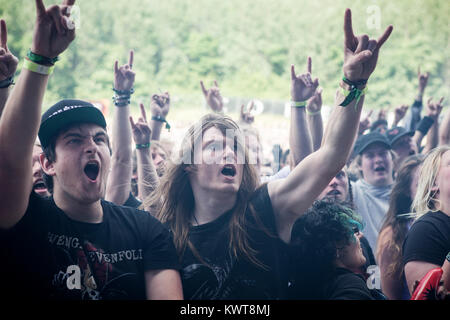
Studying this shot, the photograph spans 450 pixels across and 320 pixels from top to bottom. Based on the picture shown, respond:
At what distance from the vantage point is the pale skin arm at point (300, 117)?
2.16 m

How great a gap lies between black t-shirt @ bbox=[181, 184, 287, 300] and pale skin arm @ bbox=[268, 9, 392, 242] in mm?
98

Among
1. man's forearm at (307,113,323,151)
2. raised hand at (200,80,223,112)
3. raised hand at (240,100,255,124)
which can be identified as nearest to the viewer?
man's forearm at (307,113,323,151)

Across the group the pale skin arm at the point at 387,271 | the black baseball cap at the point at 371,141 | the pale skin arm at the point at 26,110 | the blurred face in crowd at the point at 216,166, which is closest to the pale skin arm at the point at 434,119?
the black baseball cap at the point at 371,141

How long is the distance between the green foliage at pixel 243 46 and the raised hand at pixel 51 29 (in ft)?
33.8

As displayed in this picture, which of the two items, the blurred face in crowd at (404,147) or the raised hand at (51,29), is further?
the blurred face in crowd at (404,147)

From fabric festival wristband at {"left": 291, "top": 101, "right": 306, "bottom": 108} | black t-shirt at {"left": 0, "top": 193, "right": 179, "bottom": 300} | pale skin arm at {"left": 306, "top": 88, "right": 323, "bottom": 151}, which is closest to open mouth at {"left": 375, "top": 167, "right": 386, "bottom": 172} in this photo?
pale skin arm at {"left": 306, "top": 88, "right": 323, "bottom": 151}

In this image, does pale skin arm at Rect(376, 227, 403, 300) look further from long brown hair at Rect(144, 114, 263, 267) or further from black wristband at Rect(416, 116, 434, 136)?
black wristband at Rect(416, 116, 434, 136)

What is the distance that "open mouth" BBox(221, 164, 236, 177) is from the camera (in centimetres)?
185

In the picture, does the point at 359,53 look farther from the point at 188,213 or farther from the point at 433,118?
the point at 433,118

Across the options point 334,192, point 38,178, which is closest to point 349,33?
point 334,192

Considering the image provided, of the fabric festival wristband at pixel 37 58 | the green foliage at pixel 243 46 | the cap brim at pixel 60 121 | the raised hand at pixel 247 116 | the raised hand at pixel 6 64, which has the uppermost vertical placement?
the green foliage at pixel 243 46

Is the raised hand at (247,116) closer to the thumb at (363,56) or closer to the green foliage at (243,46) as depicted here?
the thumb at (363,56)

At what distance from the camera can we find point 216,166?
185 centimetres
